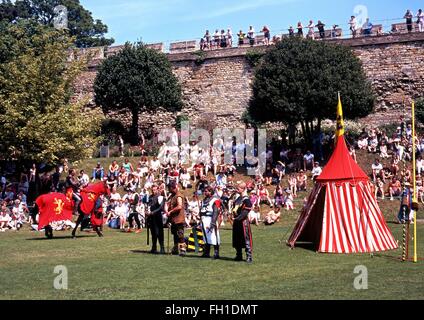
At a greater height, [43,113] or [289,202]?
[43,113]

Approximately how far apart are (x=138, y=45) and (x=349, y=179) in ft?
94.0

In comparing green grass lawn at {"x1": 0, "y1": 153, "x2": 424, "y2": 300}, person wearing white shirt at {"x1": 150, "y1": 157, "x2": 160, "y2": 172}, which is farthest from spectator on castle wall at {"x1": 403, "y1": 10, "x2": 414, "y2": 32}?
green grass lawn at {"x1": 0, "y1": 153, "x2": 424, "y2": 300}

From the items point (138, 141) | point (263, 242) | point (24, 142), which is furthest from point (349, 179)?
point (138, 141)

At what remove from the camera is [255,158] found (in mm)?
35188

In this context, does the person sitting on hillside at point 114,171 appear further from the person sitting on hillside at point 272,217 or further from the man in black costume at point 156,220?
the man in black costume at point 156,220

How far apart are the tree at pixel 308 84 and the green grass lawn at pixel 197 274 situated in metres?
16.6

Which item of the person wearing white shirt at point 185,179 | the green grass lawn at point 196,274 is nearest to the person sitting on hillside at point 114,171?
the person wearing white shirt at point 185,179

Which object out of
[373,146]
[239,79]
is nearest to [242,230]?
[373,146]

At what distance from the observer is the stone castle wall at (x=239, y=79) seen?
139ft

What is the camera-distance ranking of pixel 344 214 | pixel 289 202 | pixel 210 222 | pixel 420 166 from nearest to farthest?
pixel 210 222, pixel 344 214, pixel 289 202, pixel 420 166

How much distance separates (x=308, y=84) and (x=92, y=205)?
1605 centimetres

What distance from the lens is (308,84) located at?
36.4m

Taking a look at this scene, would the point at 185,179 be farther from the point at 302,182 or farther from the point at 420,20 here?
the point at 420,20
